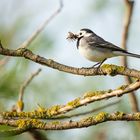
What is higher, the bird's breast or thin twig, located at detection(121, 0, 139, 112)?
the bird's breast

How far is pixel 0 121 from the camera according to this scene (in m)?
2.40

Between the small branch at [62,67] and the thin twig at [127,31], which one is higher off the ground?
the thin twig at [127,31]

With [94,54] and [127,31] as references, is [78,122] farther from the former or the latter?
[94,54]

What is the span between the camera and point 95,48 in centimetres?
408

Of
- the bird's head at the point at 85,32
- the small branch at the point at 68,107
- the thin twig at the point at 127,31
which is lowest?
the small branch at the point at 68,107

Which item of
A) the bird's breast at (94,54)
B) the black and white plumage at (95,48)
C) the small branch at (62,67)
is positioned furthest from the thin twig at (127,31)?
the small branch at (62,67)

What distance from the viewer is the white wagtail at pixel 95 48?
378 centimetres

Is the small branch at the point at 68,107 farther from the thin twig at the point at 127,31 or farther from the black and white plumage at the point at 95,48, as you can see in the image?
the black and white plumage at the point at 95,48

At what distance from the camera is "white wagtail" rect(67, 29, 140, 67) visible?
12.4ft

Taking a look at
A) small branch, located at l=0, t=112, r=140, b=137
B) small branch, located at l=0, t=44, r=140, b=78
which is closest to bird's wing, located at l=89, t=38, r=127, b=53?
small branch, located at l=0, t=44, r=140, b=78

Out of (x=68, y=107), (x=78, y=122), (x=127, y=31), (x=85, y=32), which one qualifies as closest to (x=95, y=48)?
(x=85, y=32)

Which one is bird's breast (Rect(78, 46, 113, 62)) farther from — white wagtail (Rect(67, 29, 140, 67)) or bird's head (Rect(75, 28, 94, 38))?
bird's head (Rect(75, 28, 94, 38))

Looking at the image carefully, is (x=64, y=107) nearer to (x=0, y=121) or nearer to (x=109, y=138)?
(x=0, y=121)

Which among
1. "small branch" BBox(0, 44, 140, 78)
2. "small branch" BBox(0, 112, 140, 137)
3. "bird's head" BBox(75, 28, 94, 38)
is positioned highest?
"bird's head" BBox(75, 28, 94, 38)
